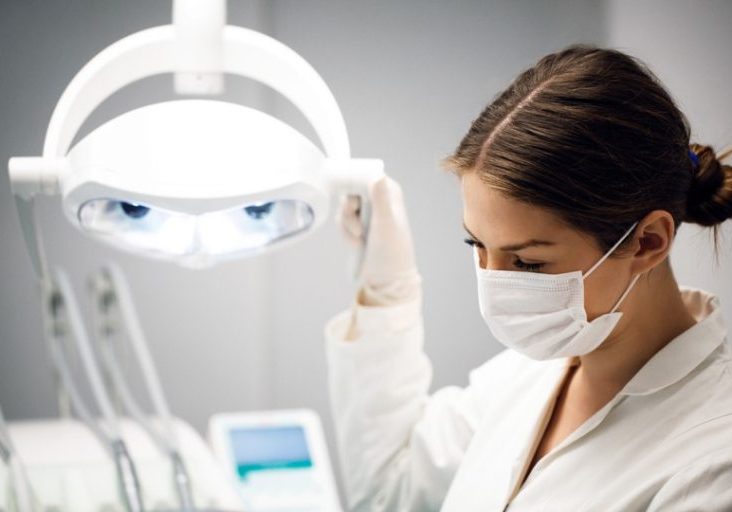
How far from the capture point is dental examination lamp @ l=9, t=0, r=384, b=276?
2.77ft

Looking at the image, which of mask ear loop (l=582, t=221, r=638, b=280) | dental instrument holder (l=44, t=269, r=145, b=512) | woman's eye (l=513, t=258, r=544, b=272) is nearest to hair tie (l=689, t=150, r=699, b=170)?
mask ear loop (l=582, t=221, r=638, b=280)

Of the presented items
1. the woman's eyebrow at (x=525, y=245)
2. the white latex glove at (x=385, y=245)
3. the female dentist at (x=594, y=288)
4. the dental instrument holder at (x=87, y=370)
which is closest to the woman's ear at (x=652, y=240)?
the female dentist at (x=594, y=288)

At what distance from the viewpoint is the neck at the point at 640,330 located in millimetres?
1034

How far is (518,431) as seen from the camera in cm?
119


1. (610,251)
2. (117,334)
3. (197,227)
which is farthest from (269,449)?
(610,251)

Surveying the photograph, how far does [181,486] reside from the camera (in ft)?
4.35

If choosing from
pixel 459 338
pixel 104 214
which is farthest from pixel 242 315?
pixel 104 214

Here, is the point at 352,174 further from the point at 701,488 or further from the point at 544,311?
the point at 701,488

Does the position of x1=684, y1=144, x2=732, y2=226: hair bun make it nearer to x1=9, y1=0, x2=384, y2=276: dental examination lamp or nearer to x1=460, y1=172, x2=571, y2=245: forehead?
x1=460, y1=172, x2=571, y2=245: forehead

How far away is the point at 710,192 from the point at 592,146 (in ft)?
0.62

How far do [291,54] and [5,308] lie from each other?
692 mm

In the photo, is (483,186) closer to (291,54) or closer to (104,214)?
(291,54)

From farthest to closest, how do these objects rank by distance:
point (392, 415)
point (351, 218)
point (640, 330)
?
point (392, 415) → point (351, 218) → point (640, 330)

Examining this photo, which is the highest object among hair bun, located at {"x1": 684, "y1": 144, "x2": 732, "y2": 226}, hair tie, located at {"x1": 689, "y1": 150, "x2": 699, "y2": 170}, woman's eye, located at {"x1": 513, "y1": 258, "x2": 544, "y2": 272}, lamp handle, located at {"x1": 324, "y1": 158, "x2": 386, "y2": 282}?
lamp handle, located at {"x1": 324, "y1": 158, "x2": 386, "y2": 282}
